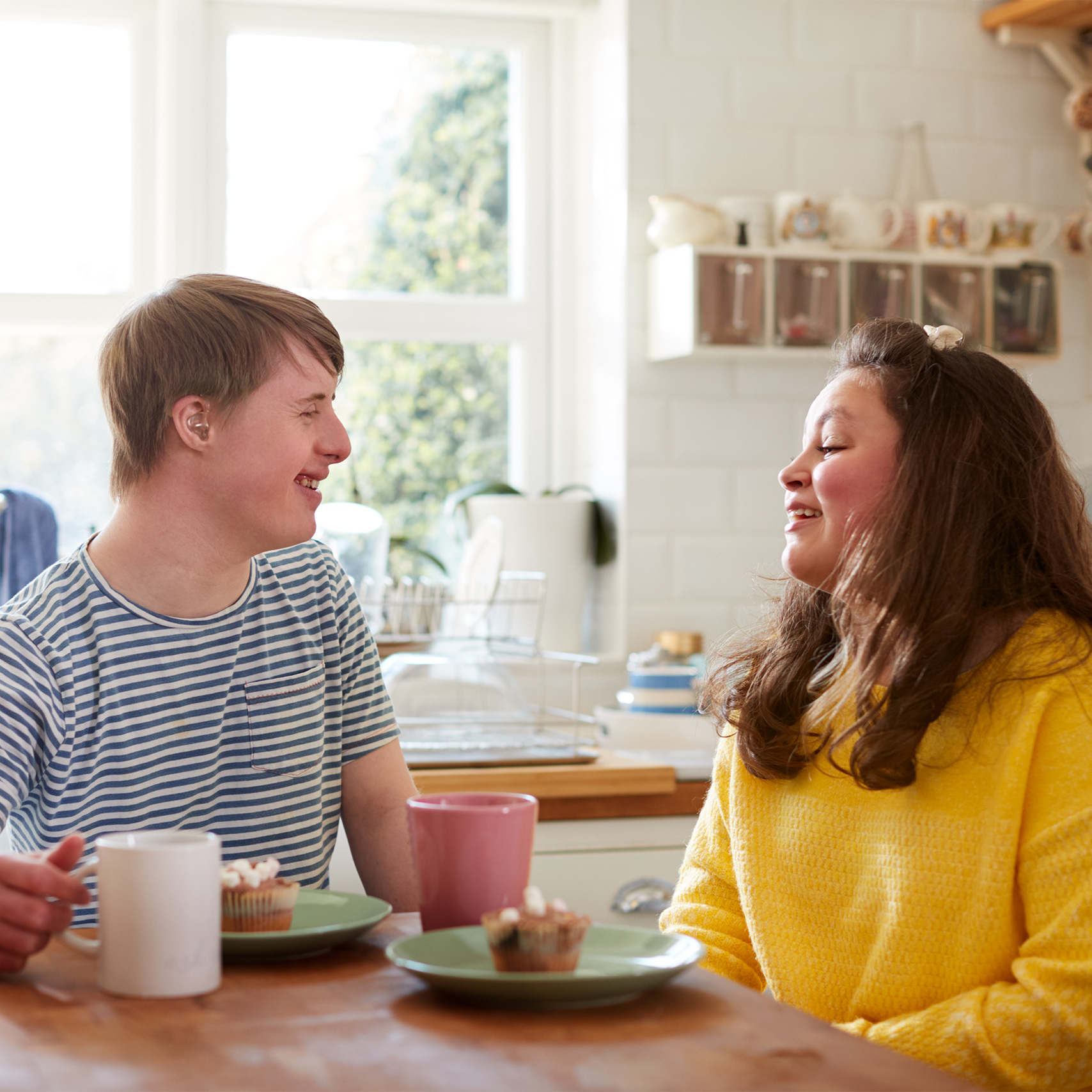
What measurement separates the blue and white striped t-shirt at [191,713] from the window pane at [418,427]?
4.73 ft

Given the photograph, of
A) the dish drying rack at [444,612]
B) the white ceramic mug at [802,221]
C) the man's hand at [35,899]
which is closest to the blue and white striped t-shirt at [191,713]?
the man's hand at [35,899]

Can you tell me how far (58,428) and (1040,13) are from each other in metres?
1.99

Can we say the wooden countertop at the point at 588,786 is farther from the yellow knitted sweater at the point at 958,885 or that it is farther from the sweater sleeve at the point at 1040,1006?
the sweater sleeve at the point at 1040,1006

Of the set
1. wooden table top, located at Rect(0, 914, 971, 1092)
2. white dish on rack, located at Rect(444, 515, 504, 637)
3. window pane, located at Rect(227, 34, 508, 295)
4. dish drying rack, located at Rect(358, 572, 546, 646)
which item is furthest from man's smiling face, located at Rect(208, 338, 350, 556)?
window pane, located at Rect(227, 34, 508, 295)

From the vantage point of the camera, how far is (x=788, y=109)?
2.63m

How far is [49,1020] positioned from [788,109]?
90.5 inches

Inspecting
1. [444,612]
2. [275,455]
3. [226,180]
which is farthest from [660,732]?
[226,180]

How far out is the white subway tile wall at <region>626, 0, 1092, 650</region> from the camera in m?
2.58

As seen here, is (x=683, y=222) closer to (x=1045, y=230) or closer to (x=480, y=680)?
(x=1045, y=230)

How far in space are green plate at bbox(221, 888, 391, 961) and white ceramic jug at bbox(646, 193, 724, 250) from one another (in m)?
1.79

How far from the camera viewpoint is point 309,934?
810mm

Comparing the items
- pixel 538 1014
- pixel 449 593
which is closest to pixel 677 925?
pixel 538 1014

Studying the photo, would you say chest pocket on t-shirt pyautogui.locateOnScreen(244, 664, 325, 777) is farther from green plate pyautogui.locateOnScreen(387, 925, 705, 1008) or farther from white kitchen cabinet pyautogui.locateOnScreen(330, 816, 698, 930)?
white kitchen cabinet pyautogui.locateOnScreen(330, 816, 698, 930)

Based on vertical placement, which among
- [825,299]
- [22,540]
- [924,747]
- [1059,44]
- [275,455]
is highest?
[1059,44]
